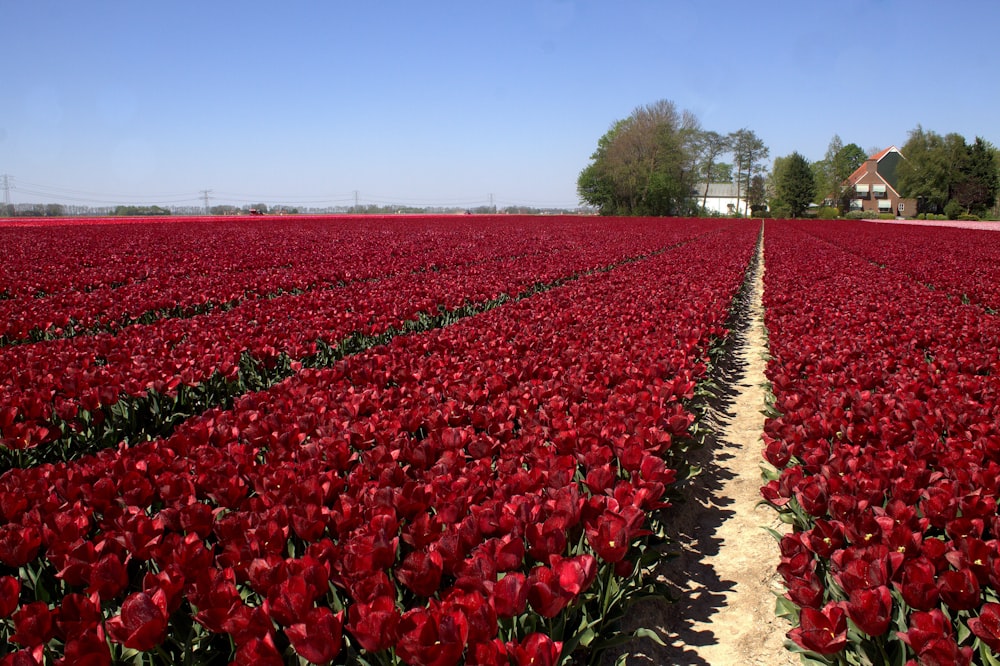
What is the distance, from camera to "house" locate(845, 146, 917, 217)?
99.1 meters

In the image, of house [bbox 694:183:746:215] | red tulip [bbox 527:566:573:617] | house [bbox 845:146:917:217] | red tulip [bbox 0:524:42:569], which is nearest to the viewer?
red tulip [bbox 527:566:573:617]

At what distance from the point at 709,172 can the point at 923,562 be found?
329ft

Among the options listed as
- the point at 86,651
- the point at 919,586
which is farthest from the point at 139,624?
the point at 919,586

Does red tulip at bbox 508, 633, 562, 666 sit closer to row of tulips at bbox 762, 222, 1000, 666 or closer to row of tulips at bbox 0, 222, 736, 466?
row of tulips at bbox 762, 222, 1000, 666

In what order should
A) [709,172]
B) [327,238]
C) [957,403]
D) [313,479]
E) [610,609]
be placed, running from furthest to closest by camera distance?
[709,172], [327,238], [957,403], [313,479], [610,609]

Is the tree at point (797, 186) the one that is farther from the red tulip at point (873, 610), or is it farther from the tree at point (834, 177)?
the red tulip at point (873, 610)

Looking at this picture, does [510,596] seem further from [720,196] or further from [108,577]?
[720,196]

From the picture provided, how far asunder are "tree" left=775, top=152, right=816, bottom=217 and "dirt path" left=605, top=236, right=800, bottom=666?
269 ft

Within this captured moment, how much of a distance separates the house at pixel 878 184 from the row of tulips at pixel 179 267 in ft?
298

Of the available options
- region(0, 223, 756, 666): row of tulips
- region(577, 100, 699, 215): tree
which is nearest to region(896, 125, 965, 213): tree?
region(577, 100, 699, 215): tree

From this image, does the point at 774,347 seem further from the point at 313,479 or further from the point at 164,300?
the point at 164,300

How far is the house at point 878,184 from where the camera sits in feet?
325

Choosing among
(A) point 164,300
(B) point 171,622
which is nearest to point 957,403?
(B) point 171,622

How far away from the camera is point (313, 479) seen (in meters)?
2.72
